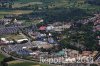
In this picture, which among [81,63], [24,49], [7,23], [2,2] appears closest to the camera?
[81,63]

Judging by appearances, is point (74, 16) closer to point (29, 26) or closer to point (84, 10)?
point (84, 10)

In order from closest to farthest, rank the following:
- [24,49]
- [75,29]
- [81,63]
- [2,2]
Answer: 1. [81,63]
2. [24,49]
3. [75,29]
4. [2,2]

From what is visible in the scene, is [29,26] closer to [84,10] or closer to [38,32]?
[38,32]

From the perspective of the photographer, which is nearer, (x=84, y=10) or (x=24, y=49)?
(x=24, y=49)

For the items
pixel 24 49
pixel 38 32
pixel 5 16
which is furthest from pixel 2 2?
pixel 24 49

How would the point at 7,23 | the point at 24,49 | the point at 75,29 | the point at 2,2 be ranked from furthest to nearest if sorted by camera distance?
the point at 2,2 → the point at 7,23 → the point at 75,29 → the point at 24,49

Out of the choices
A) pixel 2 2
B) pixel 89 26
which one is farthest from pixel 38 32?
pixel 2 2
